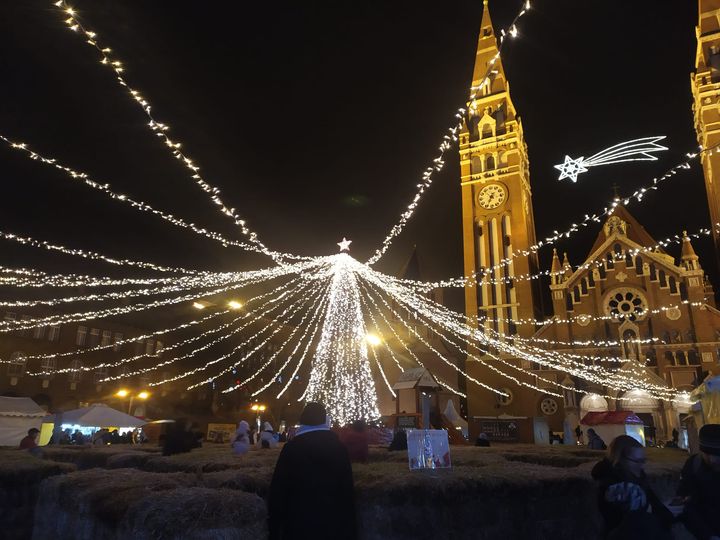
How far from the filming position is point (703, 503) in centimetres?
391

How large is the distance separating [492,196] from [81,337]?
37.0 meters

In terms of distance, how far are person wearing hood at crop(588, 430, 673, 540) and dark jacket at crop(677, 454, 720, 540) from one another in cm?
27

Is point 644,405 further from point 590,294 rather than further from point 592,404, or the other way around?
point 590,294

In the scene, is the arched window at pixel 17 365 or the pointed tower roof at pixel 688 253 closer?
the arched window at pixel 17 365

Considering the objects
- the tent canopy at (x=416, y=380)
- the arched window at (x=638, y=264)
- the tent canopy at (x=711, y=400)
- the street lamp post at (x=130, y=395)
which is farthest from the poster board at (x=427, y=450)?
the arched window at (x=638, y=264)

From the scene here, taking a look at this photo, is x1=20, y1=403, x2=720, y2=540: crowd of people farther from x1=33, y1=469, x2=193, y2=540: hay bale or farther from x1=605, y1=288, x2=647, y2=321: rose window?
x1=605, y1=288, x2=647, y2=321: rose window

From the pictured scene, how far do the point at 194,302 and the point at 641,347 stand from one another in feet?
112

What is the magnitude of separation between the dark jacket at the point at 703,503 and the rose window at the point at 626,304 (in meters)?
35.2

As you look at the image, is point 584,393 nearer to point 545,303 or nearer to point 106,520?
point 545,303

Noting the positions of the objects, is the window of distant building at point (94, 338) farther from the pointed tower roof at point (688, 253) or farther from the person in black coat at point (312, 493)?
the pointed tower roof at point (688, 253)

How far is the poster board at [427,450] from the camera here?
5.73 metres

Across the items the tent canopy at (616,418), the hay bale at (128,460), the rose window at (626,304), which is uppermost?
the rose window at (626,304)

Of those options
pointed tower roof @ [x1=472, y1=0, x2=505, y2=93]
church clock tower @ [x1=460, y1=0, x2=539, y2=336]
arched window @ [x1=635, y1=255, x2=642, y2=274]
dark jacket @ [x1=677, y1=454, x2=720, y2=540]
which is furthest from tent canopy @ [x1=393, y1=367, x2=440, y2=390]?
pointed tower roof @ [x1=472, y1=0, x2=505, y2=93]

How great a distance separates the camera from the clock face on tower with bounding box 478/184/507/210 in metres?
45.2
